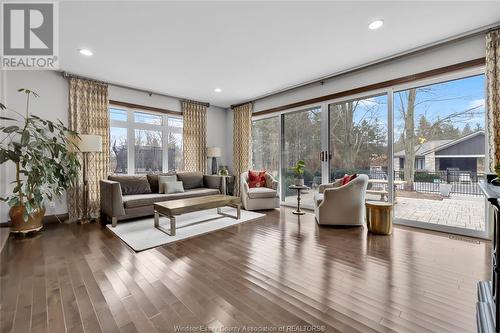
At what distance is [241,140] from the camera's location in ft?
20.1

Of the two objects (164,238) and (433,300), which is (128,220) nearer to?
(164,238)

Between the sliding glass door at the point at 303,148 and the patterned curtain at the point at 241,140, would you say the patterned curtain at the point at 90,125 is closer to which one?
the patterned curtain at the point at 241,140

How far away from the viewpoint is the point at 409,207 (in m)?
3.76

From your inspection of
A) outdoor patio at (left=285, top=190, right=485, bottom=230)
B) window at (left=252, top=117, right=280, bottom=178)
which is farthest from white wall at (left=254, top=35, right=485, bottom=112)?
outdoor patio at (left=285, top=190, right=485, bottom=230)

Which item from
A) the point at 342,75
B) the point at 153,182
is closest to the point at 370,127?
the point at 342,75

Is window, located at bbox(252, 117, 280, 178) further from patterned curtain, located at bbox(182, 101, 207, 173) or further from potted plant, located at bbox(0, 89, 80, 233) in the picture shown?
potted plant, located at bbox(0, 89, 80, 233)

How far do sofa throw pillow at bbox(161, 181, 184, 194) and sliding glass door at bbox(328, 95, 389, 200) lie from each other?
3107mm

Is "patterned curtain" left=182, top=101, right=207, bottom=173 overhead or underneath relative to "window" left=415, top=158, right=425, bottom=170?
overhead

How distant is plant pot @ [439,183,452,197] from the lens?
3.46 metres

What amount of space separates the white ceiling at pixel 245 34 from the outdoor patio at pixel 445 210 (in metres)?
2.33

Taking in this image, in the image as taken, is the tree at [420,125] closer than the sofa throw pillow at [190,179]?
Yes

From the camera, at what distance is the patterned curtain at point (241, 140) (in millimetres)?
5980

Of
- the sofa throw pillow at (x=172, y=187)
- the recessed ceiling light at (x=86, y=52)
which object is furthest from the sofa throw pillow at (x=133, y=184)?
the recessed ceiling light at (x=86, y=52)

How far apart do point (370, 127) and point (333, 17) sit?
221 cm
